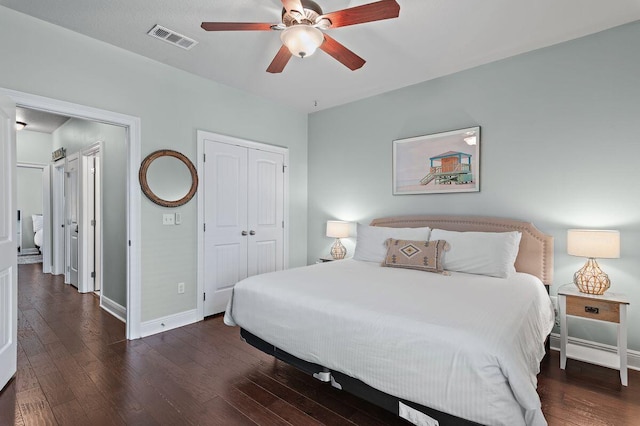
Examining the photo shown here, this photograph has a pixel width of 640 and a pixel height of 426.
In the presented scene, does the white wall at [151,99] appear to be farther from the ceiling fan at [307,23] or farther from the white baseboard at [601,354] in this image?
the white baseboard at [601,354]

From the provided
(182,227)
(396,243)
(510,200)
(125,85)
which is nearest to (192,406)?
(182,227)

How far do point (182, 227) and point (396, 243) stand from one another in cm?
227

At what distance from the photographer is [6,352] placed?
89.8 inches

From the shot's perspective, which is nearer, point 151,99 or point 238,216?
point 151,99

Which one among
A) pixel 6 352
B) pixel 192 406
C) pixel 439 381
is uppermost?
pixel 439 381

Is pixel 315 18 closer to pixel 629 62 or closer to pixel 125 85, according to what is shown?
pixel 125 85

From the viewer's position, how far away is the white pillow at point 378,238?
3.36 meters

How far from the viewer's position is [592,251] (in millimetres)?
2467

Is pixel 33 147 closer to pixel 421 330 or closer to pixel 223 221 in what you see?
pixel 223 221

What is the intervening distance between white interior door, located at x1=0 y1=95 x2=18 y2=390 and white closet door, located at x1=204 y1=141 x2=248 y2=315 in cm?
162

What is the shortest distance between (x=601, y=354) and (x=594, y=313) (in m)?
0.47

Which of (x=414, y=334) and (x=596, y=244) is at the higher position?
(x=596, y=244)

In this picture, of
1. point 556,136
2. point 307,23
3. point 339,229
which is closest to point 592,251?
point 556,136

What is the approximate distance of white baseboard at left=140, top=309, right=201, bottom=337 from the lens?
127 inches
